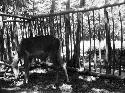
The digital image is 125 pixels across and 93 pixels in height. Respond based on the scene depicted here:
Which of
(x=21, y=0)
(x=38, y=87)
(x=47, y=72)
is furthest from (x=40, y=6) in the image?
(x=38, y=87)

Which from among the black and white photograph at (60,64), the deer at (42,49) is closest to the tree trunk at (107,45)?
the black and white photograph at (60,64)

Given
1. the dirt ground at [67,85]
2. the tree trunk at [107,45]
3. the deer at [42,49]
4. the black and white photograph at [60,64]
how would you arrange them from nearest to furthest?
the dirt ground at [67,85] < the black and white photograph at [60,64] < the tree trunk at [107,45] < the deer at [42,49]

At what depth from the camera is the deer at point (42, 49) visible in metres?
5.91

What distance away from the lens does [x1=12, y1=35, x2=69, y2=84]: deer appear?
19.4 ft

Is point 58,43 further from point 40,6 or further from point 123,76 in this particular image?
point 40,6

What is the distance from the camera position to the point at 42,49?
6.01 metres

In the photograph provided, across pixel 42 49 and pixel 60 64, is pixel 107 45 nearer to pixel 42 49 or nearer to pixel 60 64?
pixel 60 64

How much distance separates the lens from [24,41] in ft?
20.2

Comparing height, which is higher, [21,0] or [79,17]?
[21,0]

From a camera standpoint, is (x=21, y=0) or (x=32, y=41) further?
(x=21, y=0)

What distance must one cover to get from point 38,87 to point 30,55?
0.88 meters

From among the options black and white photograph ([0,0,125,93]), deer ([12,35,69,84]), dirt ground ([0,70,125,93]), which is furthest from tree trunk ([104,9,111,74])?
deer ([12,35,69,84])

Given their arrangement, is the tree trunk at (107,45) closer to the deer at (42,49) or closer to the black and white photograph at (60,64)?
the black and white photograph at (60,64)

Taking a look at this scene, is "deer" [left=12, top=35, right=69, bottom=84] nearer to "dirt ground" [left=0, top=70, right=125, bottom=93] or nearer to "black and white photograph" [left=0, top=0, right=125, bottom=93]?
"black and white photograph" [left=0, top=0, right=125, bottom=93]
